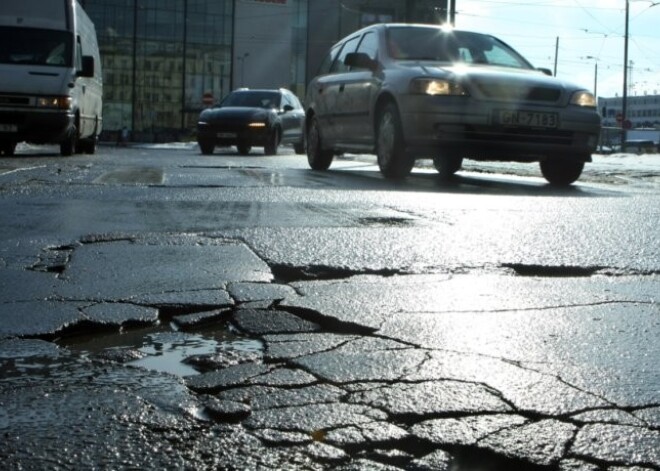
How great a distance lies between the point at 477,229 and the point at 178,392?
10.9ft

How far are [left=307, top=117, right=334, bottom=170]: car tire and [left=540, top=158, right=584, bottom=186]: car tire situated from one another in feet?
9.72

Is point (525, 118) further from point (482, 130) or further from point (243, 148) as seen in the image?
point (243, 148)

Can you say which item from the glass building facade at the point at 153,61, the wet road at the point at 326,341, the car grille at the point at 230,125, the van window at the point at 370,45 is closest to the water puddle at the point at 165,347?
the wet road at the point at 326,341

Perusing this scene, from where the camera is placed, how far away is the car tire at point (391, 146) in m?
9.25

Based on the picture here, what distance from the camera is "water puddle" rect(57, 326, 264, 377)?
2.52 meters

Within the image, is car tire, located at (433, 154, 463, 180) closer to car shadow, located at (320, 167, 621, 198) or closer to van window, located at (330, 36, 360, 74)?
car shadow, located at (320, 167, 621, 198)

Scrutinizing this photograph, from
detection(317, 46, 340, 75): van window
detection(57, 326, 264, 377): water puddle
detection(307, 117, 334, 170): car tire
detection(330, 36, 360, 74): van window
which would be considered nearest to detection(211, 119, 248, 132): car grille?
detection(307, 117, 334, 170): car tire

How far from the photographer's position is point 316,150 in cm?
1177

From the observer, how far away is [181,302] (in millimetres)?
3252

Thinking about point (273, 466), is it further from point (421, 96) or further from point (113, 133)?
point (113, 133)

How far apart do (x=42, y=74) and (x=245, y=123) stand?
17.6 feet

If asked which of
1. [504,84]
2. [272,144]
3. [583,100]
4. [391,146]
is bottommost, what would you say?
[272,144]

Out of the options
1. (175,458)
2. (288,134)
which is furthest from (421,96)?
(288,134)

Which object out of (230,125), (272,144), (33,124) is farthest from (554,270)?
(272,144)
